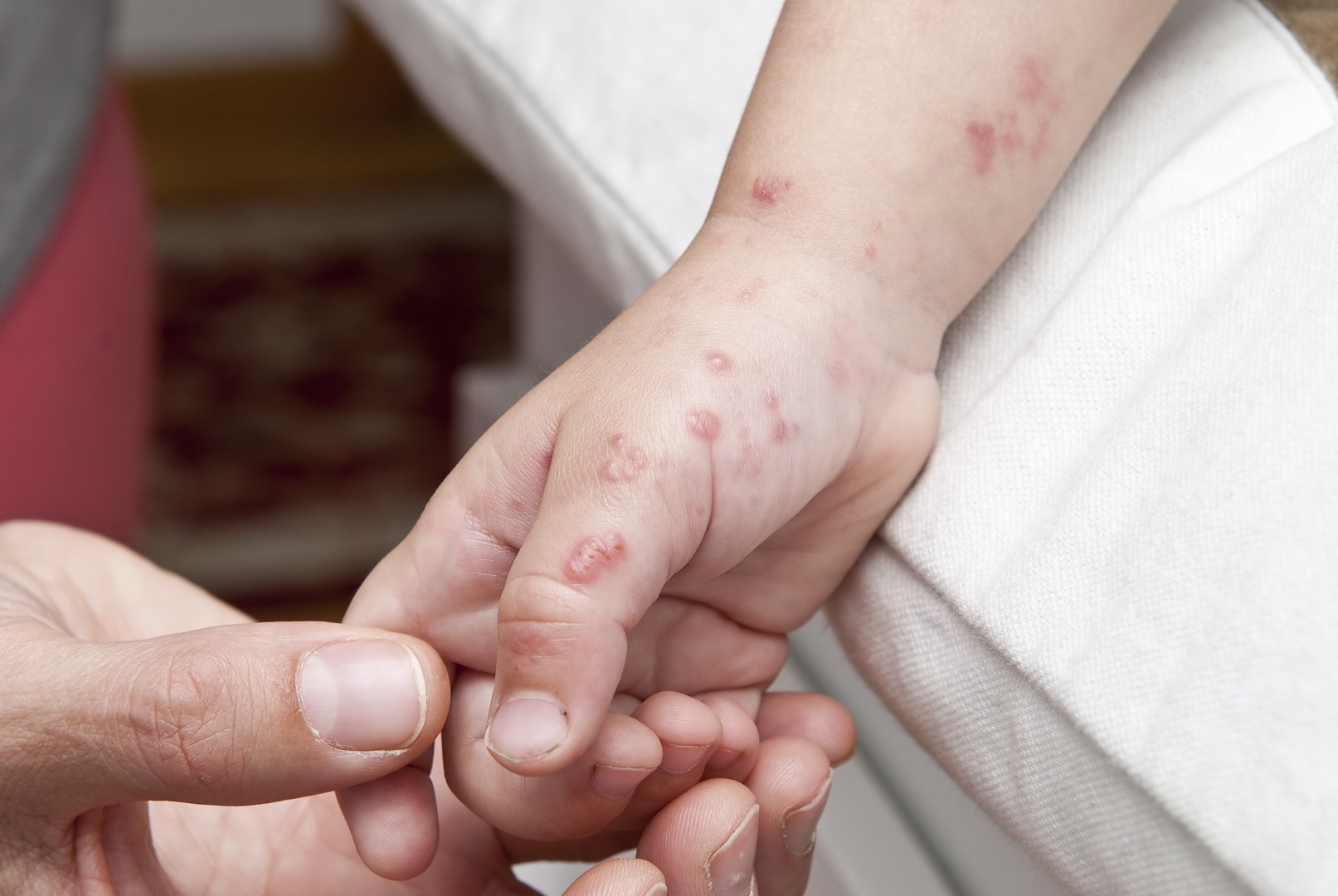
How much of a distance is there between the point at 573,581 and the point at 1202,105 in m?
0.38

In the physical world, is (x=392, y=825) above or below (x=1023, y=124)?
below

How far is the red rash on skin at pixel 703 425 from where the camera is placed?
1.45ft

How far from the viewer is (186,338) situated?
71.5 inches

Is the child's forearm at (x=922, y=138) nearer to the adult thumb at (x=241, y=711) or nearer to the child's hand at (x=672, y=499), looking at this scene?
the child's hand at (x=672, y=499)

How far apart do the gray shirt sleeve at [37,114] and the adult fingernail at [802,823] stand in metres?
0.70

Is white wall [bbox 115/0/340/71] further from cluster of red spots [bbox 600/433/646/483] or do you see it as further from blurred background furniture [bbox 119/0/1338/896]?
cluster of red spots [bbox 600/433/646/483]

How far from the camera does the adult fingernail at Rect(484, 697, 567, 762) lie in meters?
0.39

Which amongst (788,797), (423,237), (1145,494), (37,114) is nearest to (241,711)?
(788,797)

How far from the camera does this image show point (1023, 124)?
513 mm

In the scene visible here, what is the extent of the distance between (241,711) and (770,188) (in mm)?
302

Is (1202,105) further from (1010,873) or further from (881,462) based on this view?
(1010,873)

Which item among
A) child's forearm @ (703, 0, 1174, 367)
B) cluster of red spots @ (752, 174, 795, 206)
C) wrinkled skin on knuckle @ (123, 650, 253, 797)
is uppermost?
child's forearm @ (703, 0, 1174, 367)

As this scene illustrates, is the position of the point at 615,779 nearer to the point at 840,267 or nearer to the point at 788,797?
the point at 788,797

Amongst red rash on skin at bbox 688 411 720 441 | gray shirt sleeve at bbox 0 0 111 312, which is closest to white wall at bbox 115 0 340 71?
gray shirt sleeve at bbox 0 0 111 312
